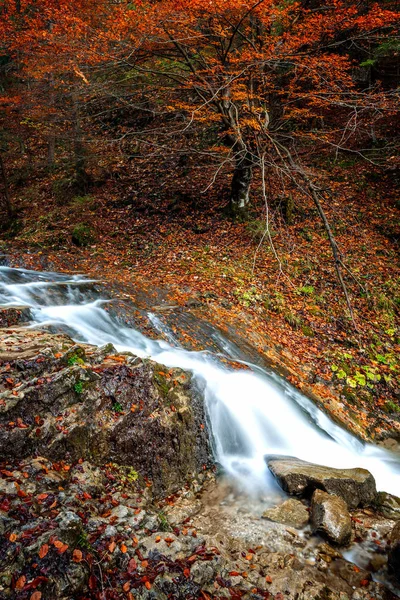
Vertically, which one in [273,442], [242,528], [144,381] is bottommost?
[273,442]

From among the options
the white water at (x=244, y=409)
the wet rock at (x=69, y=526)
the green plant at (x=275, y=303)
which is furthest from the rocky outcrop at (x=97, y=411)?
the green plant at (x=275, y=303)

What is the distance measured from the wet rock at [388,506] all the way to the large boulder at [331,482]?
0.30 feet

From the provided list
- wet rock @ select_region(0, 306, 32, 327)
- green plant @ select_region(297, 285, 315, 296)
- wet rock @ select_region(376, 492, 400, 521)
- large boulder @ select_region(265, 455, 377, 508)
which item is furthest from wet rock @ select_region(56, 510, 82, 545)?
green plant @ select_region(297, 285, 315, 296)

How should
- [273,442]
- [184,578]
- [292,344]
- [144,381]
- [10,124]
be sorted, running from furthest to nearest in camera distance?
[10,124], [292,344], [273,442], [144,381], [184,578]

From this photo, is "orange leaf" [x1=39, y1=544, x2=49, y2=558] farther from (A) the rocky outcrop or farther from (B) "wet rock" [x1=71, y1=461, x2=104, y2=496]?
(A) the rocky outcrop

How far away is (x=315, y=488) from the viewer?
14.5ft

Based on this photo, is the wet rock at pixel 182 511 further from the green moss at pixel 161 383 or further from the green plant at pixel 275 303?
the green plant at pixel 275 303

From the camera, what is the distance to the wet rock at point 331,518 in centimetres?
378

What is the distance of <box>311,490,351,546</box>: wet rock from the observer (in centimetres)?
378

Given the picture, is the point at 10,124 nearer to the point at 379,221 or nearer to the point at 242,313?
the point at 242,313

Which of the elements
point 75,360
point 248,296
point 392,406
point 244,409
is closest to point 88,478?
point 75,360

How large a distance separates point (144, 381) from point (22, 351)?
Result: 1.45 m

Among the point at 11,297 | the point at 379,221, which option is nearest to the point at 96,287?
the point at 11,297

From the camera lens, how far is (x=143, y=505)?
3.61 m
